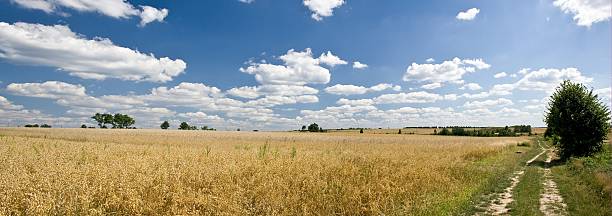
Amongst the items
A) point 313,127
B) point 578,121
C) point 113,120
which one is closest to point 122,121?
point 113,120

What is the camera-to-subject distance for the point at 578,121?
31.5 metres

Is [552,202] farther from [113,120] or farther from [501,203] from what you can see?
[113,120]

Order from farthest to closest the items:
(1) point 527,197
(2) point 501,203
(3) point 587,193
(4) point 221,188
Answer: (3) point 587,193 < (1) point 527,197 < (2) point 501,203 < (4) point 221,188

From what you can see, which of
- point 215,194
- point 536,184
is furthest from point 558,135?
point 215,194

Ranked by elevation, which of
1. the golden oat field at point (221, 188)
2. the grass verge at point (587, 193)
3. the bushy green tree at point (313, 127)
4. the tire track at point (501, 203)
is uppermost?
the bushy green tree at point (313, 127)

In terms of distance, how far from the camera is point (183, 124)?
17075 cm

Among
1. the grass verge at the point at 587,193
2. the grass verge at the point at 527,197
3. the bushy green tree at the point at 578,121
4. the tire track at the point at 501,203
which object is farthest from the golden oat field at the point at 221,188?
the bushy green tree at the point at 578,121

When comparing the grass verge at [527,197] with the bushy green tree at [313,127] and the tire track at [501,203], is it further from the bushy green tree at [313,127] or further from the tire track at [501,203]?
the bushy green tree at [313,127]

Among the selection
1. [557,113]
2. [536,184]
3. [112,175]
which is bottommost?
[536,184]

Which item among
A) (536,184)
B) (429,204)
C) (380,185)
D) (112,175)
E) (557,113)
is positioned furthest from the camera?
(557,113)

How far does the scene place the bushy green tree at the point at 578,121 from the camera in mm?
31094

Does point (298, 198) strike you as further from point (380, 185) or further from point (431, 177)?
point (431, 177)

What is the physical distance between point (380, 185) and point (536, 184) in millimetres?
9711

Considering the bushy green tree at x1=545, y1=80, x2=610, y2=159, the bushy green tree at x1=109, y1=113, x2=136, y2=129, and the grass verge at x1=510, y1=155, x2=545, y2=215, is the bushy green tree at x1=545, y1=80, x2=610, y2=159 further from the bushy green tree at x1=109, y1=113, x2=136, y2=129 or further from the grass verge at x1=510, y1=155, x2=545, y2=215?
the bushy green tree at x1=109, y1=113, x2=136, y2=129
